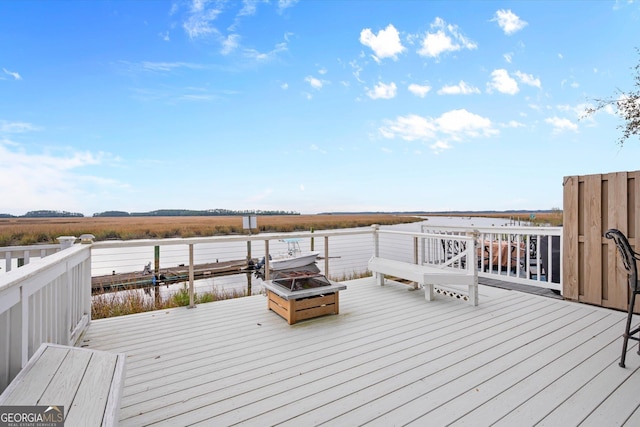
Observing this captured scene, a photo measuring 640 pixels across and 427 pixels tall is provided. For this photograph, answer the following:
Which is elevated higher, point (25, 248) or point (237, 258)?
point (25, 248)

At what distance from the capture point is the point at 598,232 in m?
3.75

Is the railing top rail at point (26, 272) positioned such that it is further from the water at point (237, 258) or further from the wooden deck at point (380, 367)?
the water at point (237, 258)

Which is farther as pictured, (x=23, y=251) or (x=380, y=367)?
(x=23, y=251)

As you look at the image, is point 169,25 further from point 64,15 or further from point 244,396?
point 244,396

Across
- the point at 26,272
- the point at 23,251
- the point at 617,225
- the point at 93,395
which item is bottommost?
the point at 93,395

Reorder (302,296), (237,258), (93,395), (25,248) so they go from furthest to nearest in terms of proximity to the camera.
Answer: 1. (237,258)
2. (25,248)
3. (302,296)
4. (93,395)

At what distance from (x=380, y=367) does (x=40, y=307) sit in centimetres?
234

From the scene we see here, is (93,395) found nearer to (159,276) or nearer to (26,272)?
(26,272)

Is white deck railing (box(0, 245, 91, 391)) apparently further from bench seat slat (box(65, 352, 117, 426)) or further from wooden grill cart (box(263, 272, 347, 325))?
wooden grill cart (box(263, 272, 347, 325))

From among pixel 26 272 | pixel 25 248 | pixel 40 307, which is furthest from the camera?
pixel 25 248

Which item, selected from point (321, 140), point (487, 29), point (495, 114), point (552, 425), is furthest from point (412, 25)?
point (552, 425)

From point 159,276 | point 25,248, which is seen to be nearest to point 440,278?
point 25,248

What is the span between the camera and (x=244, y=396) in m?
1.92

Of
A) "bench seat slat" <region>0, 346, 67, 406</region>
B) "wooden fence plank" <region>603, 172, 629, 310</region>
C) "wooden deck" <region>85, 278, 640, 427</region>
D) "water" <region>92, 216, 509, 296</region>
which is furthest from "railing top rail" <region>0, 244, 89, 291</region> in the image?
"wooden fence plank" <region>603, 172, 629, 310</region>
